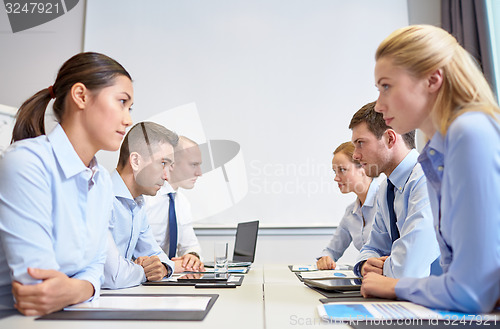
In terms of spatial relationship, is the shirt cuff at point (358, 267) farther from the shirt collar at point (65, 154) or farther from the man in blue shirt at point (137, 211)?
the shirt collar at point (65, 154)

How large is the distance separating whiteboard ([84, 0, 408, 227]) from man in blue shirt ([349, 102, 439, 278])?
1.55m

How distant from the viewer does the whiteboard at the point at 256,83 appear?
3.59m

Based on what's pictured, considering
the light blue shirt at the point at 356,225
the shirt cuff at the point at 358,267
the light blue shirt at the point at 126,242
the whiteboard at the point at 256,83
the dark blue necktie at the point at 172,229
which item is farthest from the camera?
the whiteboard at the point at 256,83

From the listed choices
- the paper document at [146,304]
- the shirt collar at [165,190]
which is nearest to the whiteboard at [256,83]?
the shirt collar at [165,190]

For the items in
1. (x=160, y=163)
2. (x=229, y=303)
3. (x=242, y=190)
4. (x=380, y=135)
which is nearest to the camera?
(x=229, y=303)

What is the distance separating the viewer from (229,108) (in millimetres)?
3699

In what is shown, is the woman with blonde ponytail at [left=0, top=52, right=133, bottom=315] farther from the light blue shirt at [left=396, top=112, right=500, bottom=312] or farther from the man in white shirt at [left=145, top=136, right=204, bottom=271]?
the man in white shirt at [left=145, top=136, right=204, bottom=271]

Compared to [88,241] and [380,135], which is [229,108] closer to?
[380,135]

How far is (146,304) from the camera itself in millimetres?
1078

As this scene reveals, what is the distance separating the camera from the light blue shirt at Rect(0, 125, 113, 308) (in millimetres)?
1015

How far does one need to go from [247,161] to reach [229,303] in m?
2.53

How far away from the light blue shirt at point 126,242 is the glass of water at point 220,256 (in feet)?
0.67

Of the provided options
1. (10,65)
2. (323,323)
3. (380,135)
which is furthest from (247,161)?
(323,323)

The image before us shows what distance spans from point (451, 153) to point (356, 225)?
204 cm
